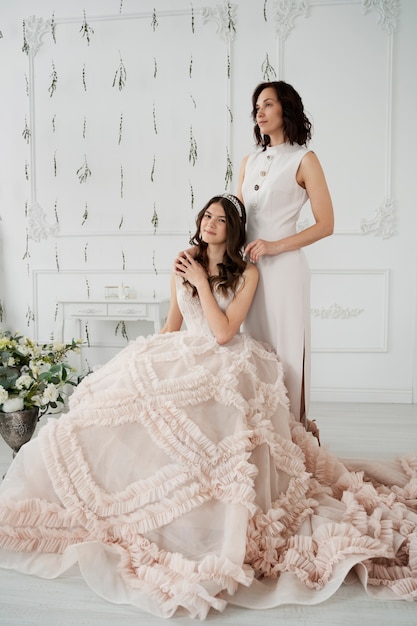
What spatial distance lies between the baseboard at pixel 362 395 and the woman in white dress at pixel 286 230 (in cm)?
183

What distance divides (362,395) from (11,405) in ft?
8.84

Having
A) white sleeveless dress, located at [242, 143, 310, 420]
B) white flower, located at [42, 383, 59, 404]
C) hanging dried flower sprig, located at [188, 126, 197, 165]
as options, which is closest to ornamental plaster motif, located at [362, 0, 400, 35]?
hanging dried flower sprig, located at [188, 126, 197, 165]

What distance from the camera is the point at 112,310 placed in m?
3.82

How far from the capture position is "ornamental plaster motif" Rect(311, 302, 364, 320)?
154 inches

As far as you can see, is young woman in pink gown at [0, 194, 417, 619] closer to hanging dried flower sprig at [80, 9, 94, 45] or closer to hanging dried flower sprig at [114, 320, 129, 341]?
hanging dried flower sprig at [114, 320, 129, 341]

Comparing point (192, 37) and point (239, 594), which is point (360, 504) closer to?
point (239, 594)

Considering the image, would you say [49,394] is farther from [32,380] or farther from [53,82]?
[53,82]

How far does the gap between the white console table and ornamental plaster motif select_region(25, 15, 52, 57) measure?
2.15m

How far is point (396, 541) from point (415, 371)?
2561mm

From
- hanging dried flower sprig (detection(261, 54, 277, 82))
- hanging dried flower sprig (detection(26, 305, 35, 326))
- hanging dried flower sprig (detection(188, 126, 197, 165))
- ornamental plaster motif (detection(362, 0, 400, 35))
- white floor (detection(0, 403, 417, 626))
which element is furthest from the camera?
hanging dried flower sprig (detection(26, 305, 35, 326))

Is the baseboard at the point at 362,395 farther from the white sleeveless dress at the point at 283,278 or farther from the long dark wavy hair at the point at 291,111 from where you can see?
the long dark wavy hair at the point at 291,111

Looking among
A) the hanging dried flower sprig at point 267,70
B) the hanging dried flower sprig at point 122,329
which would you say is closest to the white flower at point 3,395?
the hanging dried flower sprig at point 122,329

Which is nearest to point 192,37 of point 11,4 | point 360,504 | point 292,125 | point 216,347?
point 11,4

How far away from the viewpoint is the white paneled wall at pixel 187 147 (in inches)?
150
